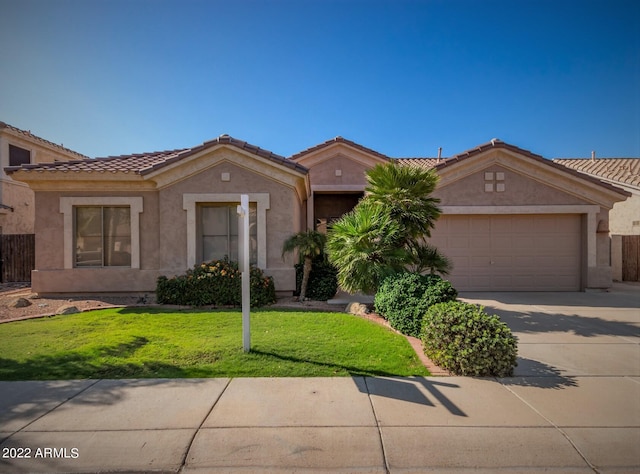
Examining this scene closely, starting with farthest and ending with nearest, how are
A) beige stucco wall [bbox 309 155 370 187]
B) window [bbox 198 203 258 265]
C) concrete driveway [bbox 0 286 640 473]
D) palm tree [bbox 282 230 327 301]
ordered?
beige stucco wall [bbox 309 155 370 187] < window [bbox 198 203 258 265] < palm tree [bbox 282 230 327 301] < concrete driveway [bbox 0 286 640 473]

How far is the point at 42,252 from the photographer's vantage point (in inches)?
371

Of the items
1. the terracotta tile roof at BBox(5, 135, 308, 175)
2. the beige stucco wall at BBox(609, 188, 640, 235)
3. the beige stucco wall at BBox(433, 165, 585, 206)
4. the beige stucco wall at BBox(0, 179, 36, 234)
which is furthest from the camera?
the beige stucco wall at BBox(0, 179, 36, 234)

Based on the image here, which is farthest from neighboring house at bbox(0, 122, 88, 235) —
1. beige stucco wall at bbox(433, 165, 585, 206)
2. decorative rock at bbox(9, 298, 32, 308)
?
beige stucco wall at bbox(433, 165, 585, 206)

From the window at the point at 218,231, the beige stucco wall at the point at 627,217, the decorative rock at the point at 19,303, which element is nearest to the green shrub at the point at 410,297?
the window at the point at 218,231

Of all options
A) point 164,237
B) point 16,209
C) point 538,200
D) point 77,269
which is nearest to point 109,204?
point 164,237

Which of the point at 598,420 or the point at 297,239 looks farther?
the point at 297,239

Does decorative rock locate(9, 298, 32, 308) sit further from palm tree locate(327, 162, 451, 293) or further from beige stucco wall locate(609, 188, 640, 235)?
beige stucco wall locate(609, 188, 640, 235)

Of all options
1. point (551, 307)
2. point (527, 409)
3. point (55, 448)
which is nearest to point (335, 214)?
point (551, 307)

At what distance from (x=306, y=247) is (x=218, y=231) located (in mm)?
2899

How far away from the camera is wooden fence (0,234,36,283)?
13398mm

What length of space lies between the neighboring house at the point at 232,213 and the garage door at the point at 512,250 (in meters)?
0.03

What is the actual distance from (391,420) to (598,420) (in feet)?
7.21

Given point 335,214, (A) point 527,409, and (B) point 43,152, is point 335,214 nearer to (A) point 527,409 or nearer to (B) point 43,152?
(A) point 527,409

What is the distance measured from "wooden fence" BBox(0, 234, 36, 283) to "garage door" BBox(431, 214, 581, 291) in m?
16.5
